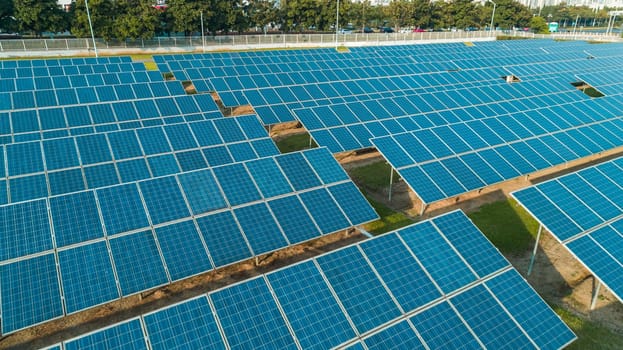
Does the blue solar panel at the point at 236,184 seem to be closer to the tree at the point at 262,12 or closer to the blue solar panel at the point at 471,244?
the blue solar panel at the point at 471,244

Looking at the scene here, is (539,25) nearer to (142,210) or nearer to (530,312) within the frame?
(530,312)

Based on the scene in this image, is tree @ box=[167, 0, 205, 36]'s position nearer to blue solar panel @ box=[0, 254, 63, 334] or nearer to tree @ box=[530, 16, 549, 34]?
blue solar panel @ box=[0, 254, 63, 334]

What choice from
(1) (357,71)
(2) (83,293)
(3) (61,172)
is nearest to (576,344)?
(2) (83,293)

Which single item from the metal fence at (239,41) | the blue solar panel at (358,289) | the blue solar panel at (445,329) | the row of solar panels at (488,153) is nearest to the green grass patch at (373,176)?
the row of solar panels at (488,153)

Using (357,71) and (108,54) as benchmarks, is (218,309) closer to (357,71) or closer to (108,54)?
(357,71)

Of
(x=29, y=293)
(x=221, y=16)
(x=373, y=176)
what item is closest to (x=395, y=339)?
(x=29, y=293)
